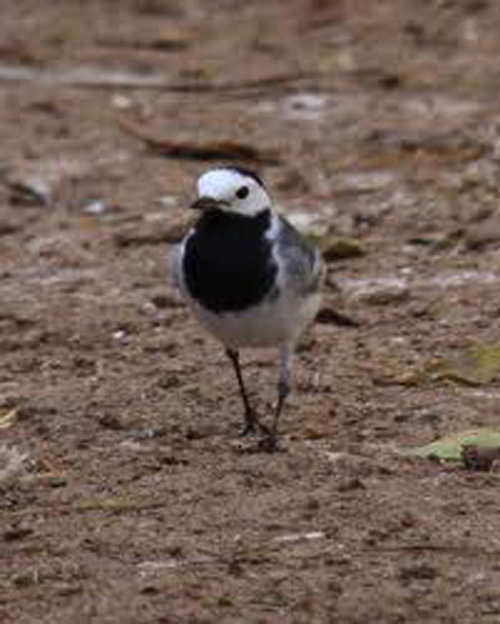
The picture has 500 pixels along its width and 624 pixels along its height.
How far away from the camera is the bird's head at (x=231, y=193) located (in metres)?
7.59

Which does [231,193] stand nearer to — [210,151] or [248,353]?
[248,353]

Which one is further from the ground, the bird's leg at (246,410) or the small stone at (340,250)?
the bird's leg at (246,410)

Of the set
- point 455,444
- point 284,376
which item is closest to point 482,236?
point 284,376

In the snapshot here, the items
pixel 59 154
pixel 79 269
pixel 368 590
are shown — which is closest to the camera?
pixel 368 590

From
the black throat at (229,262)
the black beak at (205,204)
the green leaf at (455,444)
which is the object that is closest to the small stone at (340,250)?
the black throat at (229,262)

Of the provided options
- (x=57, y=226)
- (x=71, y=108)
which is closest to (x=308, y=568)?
(x=57, y=226)

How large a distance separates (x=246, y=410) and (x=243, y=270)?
61 cm

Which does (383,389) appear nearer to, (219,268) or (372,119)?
(219,268)

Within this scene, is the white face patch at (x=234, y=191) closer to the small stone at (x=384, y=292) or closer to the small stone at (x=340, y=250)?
the small stone at (x=384, y=292)

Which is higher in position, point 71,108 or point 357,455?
point 357,455

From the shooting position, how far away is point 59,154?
1216 centimetres

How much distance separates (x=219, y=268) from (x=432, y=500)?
136cm

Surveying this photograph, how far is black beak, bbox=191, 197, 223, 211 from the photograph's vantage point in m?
7.55

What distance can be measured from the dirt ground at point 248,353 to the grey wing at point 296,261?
0.52 m
